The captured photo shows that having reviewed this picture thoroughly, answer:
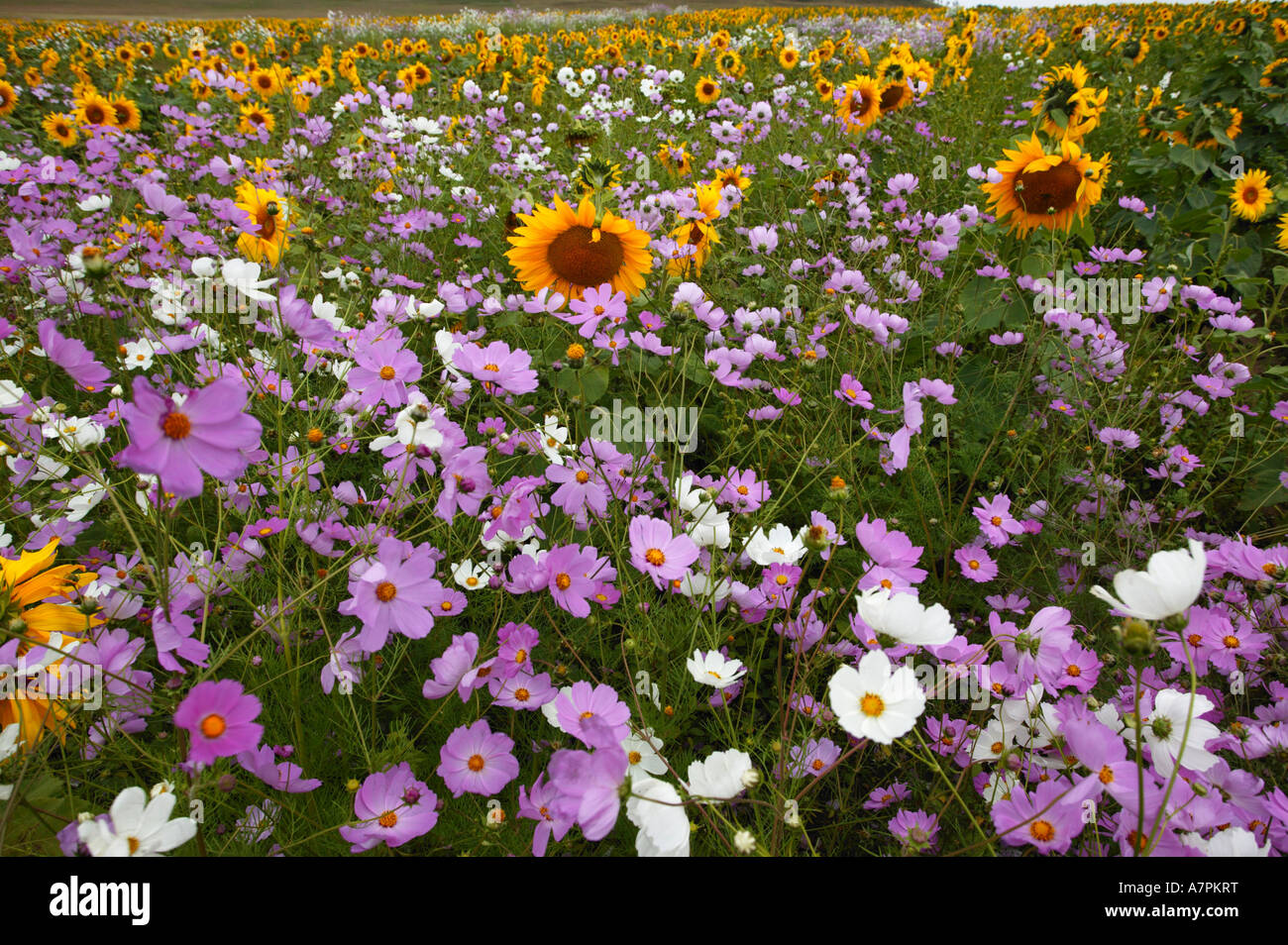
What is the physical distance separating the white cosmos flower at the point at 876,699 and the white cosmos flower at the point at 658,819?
199 millimetres

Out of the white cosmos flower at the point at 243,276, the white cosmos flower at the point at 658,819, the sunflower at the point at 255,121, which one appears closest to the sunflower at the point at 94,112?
Answer: the sunflower at the point at 255,121

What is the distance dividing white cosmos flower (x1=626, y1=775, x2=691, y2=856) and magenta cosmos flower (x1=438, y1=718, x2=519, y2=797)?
33 centimetres

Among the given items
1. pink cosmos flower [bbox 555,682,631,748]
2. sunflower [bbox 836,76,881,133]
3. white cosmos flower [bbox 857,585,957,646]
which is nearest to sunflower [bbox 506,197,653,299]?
pink cosmos flower [bbox 555,682,631,748]

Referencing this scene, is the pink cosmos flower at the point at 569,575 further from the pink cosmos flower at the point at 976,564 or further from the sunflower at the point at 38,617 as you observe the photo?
the pink cosmos flower at the point at 976,564

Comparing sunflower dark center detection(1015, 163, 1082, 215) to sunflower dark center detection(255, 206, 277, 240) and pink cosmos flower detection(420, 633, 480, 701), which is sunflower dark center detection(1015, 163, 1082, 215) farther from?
sunflower dark center detection(255, 206, 277, 240)

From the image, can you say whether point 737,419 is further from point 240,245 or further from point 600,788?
point 240,245

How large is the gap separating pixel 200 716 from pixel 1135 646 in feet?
3.08

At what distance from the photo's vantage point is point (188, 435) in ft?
2.24

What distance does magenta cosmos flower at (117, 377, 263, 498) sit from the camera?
0.62m

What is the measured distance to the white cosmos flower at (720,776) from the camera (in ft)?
2.44

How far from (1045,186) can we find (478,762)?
2271 mm

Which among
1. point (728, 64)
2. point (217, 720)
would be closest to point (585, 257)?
point (217, 720)
